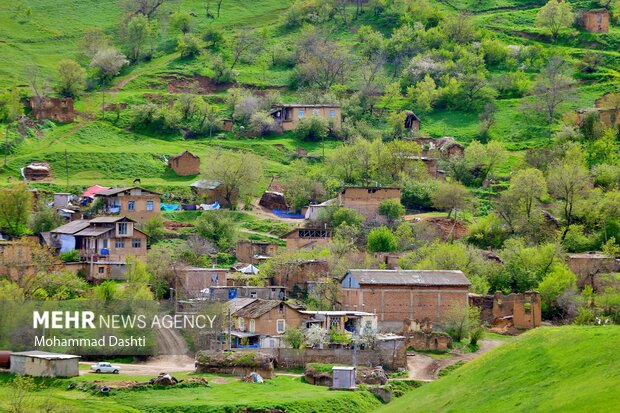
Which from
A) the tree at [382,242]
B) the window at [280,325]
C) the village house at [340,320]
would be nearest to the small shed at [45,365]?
the window at [280,325]

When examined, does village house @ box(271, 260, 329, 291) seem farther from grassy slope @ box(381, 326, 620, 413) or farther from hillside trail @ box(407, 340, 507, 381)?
grassy slope @ box(381, 326, 620, 413)

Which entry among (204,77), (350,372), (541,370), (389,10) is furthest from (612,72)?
(541,370)

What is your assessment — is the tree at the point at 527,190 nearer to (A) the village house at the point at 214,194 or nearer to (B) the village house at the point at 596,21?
(A) the village house at the point at 214,194

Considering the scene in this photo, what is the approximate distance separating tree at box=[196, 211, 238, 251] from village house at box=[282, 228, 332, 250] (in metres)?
3.76

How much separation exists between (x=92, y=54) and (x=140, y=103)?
14.4 meters

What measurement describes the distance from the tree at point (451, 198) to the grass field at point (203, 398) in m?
40.1

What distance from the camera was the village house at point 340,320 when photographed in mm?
76375

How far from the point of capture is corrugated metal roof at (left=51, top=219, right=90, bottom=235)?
303 ft

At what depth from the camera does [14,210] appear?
95812 mm

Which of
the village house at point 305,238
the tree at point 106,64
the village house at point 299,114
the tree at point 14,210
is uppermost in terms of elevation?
the tree at point 106,64

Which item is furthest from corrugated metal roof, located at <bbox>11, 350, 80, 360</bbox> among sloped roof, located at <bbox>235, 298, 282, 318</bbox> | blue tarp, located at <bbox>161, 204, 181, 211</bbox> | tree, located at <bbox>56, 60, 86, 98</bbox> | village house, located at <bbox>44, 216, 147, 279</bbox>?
tree, located at <bbox>56, 60, 86, 98</bbox>

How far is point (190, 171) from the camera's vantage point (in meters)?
112

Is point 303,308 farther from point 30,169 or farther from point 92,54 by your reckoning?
point 92,54

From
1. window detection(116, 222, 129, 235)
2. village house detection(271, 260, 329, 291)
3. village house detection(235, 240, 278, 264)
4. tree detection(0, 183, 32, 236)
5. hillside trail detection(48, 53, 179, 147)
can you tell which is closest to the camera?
village house detection(271, 260, 329, 291)
